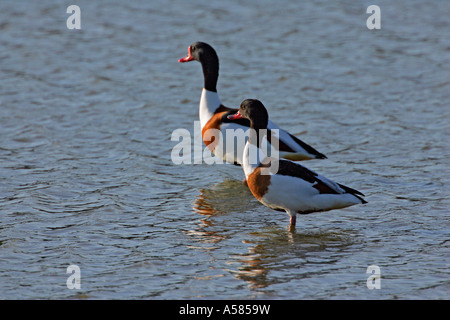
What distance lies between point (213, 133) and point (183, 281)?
3.18m

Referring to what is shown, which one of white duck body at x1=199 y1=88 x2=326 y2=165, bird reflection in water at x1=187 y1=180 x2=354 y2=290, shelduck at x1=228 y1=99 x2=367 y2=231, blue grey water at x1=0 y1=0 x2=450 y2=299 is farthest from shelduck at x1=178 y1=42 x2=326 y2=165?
shelduck at x1=228 y1=99 x2=367 y2=231

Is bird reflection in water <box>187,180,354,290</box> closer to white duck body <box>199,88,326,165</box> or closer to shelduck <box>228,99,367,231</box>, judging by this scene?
shelduck <box>228,99,367,231</box>

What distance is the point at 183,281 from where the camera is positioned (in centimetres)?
607

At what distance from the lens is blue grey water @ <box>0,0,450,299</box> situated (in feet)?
20.6

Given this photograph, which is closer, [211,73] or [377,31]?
[211,73]

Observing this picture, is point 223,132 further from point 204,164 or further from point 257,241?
point 257,241

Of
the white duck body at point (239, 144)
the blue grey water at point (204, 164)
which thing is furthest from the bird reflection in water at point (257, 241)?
the white duck body at point (239, 144)

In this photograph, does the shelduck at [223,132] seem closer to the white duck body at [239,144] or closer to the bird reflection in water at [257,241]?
the white duck body at [239,144]

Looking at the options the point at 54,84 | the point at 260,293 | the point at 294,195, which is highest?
the point at 54,84

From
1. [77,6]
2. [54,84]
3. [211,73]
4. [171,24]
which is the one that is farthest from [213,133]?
[77,6]

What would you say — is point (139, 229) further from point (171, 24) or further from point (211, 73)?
point (171, 24)

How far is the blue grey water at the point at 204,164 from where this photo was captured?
6270 mm

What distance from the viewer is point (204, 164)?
9.60 m

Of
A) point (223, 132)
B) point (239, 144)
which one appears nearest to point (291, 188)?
point (239, 144)
